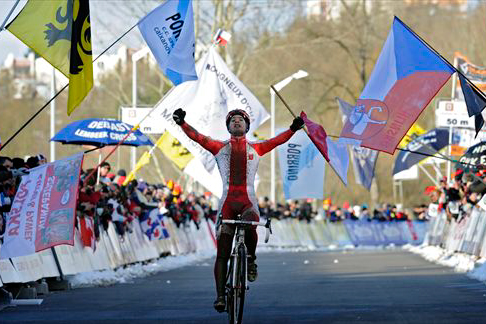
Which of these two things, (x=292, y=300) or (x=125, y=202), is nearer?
(x=292, y=300)

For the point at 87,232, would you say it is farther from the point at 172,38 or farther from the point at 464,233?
the point at 464,233

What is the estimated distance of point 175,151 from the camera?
30812 mm

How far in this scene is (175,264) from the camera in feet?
98.2

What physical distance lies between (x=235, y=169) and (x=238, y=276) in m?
1.13

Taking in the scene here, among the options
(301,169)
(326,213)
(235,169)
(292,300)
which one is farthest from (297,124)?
(326,213)

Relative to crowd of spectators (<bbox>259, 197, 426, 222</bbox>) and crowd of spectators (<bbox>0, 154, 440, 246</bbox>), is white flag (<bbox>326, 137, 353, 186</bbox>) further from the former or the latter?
crowd of spectators (<bbox>259, 197, 426, 222</bbox>)

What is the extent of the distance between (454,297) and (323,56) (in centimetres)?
5663

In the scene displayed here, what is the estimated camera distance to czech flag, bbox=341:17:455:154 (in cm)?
1769

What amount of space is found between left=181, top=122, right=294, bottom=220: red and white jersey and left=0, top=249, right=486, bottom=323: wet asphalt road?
1.12 meters

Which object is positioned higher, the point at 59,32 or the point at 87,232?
the point at 59,32

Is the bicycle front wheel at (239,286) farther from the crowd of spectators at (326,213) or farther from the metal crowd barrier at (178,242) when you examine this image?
the crowd of spectators at (326,213)

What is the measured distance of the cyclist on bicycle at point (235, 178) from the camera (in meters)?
13.3

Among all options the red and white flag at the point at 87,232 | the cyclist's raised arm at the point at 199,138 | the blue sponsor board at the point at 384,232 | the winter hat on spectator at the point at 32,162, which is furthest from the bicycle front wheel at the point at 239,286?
the blue sponsor board at the point at 384,232

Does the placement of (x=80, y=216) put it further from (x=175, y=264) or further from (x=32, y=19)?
(x=175, y=264)
